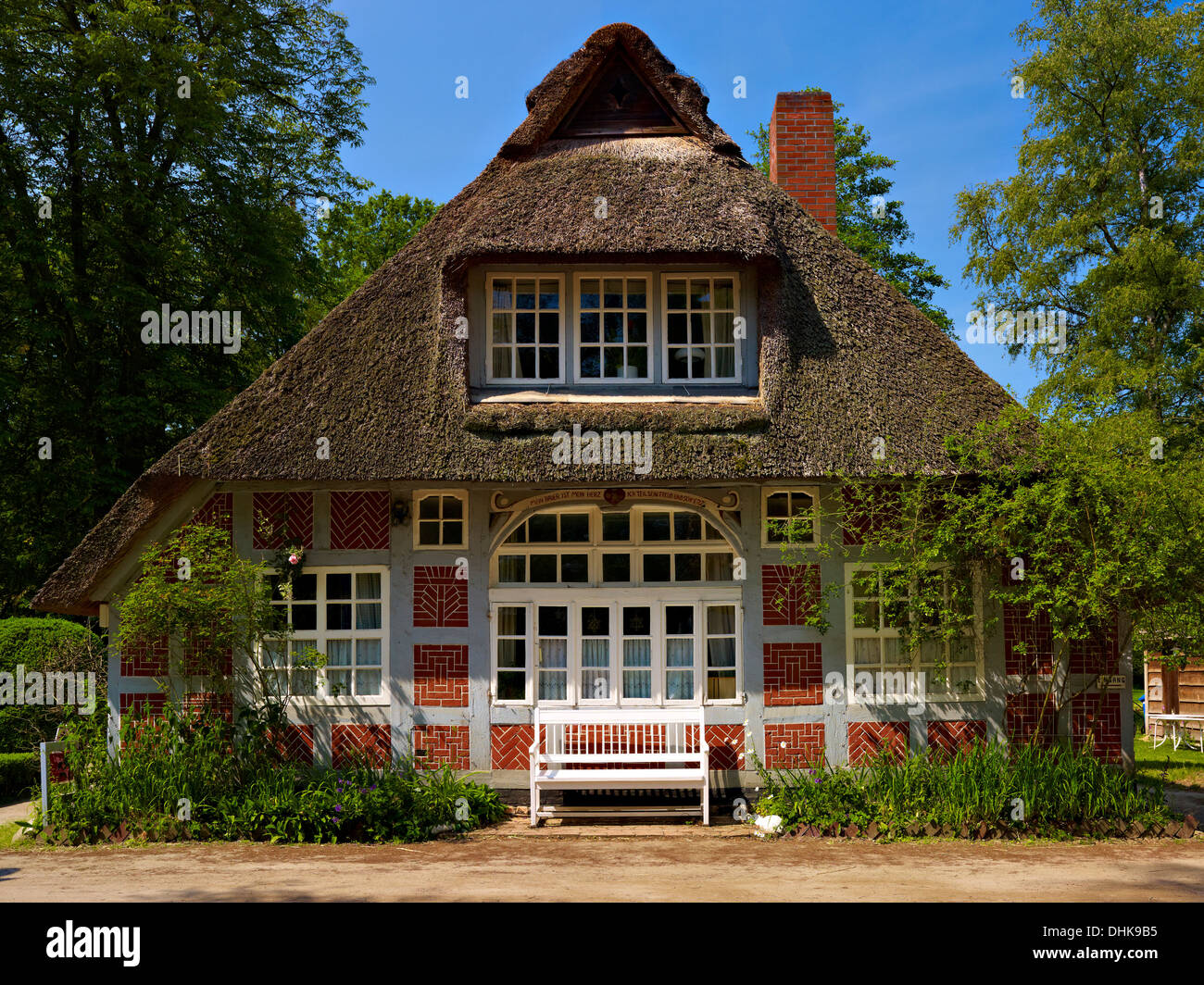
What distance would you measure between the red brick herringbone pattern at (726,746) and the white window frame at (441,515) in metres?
3.41

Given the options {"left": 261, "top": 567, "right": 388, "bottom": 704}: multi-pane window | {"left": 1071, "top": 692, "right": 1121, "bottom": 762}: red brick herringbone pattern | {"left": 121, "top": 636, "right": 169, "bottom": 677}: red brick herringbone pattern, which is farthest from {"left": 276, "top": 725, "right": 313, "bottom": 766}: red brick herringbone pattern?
{"left": 1071, "top": 692, "right": 1121, "bottom": 762}: red brick herringbone pattern

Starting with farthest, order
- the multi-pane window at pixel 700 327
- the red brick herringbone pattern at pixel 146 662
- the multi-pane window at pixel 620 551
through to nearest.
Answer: the multi-pane window at pixel 700 327 < the multi-pane window at pixel 620 551 < the red brick herringbone pattern at pixel 146 662

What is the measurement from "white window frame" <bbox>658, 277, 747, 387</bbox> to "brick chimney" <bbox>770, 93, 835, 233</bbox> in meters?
2.91

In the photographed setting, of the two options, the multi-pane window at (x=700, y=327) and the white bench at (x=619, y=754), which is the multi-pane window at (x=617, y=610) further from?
the multi-pane window at (x=700, y=327)

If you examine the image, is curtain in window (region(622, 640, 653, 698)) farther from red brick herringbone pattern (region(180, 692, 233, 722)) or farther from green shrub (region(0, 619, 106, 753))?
green shrub (region(0, 619, 106, 753))

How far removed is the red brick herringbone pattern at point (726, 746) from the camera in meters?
10.7

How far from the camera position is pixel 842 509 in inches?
425

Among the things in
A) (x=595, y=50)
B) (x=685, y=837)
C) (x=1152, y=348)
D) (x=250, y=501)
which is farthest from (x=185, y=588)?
(x=1152, y=348)

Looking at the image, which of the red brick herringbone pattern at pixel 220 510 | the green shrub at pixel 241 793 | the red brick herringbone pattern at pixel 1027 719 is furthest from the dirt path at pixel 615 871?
the red brick herringbone pattern at pixel 220 510

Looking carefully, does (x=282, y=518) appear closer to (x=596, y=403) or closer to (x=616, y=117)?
(x=596, y=403)

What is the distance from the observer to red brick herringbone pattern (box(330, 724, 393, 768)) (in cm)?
1066
